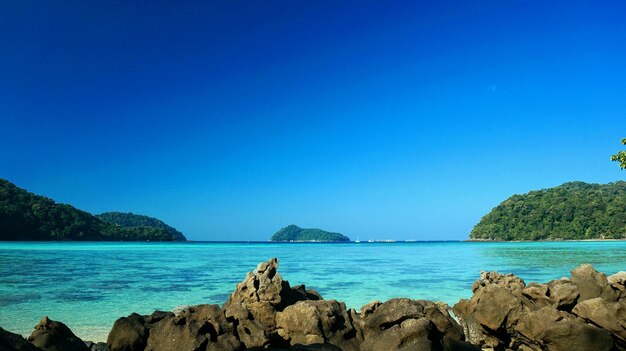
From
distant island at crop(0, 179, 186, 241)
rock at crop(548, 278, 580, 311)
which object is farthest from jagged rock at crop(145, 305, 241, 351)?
distant island at crop(0, 179, 186, 241)


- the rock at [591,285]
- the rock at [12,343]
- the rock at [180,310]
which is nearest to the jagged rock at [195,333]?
the rock at [180,310]

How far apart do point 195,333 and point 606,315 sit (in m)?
7.68

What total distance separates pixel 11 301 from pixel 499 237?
472 ft

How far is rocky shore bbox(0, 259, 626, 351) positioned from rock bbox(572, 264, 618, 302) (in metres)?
1.30

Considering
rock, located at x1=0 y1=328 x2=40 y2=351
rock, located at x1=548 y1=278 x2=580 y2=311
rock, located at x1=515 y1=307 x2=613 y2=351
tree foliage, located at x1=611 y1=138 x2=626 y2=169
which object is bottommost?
rock, located at x1=515 y1=307 x2=613 y2=351

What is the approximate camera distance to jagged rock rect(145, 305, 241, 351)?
652 centimetres

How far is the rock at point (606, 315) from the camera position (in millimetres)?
7805

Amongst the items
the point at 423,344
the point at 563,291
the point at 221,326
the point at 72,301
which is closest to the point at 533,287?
the point at 563,291

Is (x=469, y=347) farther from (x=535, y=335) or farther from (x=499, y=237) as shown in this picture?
(x=499, y=237)

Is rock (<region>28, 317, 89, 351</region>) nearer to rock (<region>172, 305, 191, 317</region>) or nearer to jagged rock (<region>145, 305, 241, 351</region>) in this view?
jagged rock (<region>145, 305, 241, 351</region>)

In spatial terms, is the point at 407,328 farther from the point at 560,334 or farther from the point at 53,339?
the point at 53,339

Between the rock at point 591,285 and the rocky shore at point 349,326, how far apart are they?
1304 millimetres

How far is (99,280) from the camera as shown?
→ 23531mm

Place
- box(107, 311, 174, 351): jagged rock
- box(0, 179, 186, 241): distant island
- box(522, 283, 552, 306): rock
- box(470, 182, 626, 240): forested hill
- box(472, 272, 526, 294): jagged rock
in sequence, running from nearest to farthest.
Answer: box(107, 311, 174, 351): jagged rock < box(522, 283, 552, 306): rock < box(472, 272, 526, 294): jagged rock < box(0, 179, 186, 241): distant island < box(470, 182, 626, 240): forested hill
